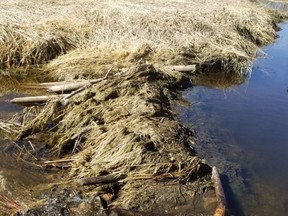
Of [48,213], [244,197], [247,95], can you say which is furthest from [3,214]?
[247,95]

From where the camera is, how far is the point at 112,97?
8.45m

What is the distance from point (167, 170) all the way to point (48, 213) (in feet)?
5.87

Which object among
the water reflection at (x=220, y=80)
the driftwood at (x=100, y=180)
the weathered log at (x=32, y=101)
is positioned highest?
the driftwood at (x=100, y=180)

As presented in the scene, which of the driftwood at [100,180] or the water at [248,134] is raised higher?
the driftwood at [100,180]

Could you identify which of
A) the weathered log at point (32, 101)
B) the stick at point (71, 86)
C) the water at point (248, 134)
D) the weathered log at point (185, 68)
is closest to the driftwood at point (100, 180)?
the water at point (248, 134)

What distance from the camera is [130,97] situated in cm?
836

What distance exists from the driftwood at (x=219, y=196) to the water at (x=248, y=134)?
0.28 meters

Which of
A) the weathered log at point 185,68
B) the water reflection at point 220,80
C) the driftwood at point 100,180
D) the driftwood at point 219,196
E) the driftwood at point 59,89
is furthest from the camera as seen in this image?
the water reflection at point 220,80

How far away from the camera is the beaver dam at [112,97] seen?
586 cm

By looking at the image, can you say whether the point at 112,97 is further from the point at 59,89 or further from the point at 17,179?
the point at 17,179

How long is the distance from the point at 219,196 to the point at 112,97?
338 cm

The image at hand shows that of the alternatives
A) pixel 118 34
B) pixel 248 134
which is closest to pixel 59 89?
pixel 118 34

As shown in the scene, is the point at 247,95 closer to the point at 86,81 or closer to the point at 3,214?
the point at 86,81

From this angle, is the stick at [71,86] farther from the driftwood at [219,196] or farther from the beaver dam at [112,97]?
the driftwood at [219,196]
